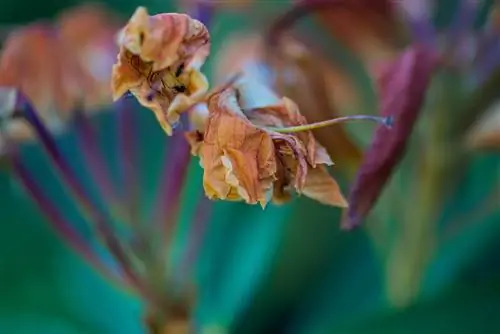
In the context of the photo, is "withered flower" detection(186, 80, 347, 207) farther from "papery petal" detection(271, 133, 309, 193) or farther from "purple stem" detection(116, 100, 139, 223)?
"purple stem" detection(116, 100, 139, 223)

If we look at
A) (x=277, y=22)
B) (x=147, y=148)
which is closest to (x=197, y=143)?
(x=277, y=22)

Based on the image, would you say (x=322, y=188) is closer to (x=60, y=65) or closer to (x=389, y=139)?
(x=389, y=139)

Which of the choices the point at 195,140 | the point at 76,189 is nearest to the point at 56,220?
the point at 76,189

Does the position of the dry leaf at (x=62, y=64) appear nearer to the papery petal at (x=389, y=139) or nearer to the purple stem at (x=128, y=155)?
the purple stem at (x=128, y=155)

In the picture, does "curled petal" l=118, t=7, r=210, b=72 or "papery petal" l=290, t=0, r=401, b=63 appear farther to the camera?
"papery petal" l=290, t=0, r=401, b=63

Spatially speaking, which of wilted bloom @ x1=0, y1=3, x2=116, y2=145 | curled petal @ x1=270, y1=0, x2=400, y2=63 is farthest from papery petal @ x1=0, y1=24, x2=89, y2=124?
curled petal @ x1=270, y1=0, x2=400, y2=63

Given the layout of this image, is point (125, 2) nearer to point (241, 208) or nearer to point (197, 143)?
point (241, 208)

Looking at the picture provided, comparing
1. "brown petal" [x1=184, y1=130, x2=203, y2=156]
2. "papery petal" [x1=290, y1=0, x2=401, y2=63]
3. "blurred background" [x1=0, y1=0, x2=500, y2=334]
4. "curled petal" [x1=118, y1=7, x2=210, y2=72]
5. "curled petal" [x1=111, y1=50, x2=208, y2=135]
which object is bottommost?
"blurred background" [x1=0, y1=0, x2=500, y2=334]
